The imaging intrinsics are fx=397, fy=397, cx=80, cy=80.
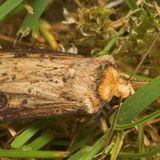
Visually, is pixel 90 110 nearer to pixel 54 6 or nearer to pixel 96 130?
pixel 96 130

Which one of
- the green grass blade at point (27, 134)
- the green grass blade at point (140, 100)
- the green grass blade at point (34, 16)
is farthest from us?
the green grass blade at point (34, 16)

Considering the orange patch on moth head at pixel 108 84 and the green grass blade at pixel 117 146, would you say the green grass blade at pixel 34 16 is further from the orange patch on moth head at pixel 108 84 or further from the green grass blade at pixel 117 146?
the green grass blade at pixel 117 146

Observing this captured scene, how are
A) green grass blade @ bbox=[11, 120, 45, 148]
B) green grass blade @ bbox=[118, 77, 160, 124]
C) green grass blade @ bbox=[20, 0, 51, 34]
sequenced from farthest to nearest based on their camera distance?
green grass blade @ bbox=[20, 0, 51, 34], green grass blade @ bbox=[11, 120, 45, 148], green grass blade @ bbox=[118, 77, 160, 124]

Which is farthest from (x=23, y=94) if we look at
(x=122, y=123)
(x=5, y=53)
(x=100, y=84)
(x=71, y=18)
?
(x=71, y=18)

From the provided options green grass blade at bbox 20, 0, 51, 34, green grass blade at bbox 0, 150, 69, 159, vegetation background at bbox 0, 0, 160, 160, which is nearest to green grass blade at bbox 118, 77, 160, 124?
vegetation background at bbox 0, 0, 160, 160

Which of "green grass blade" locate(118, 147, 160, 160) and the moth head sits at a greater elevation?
the moth head

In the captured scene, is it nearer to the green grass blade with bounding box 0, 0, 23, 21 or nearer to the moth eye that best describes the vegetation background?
the green grass blade with bounding box 0, 0, 23, 21

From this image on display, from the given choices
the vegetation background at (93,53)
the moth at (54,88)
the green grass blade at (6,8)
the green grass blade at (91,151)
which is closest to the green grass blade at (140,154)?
the vegetation background at (93,53)
